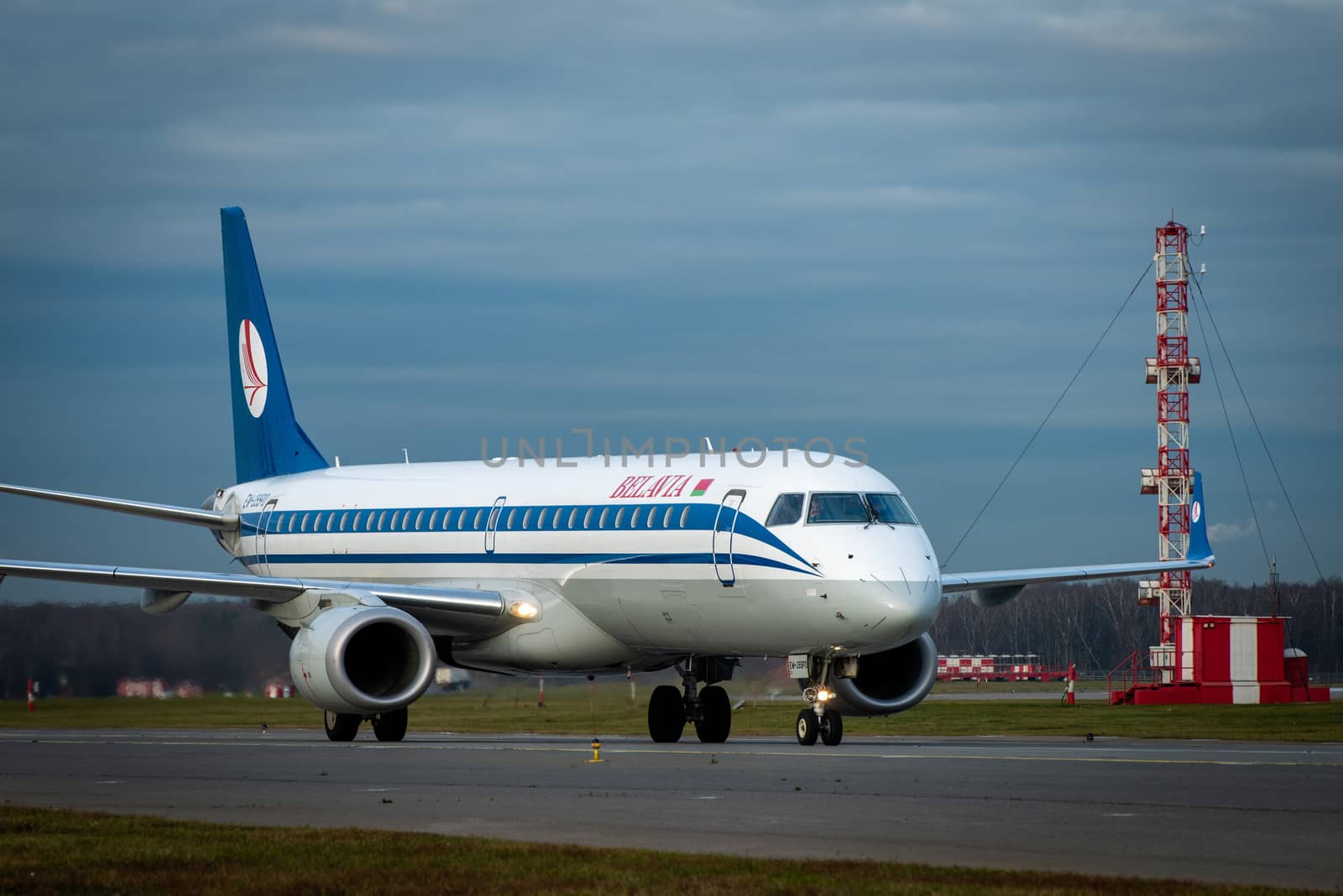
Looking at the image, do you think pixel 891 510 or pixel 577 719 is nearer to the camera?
pixel 891 510

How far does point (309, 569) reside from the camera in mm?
38188

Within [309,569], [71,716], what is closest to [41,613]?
[71,716]

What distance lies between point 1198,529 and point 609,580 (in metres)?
17.2

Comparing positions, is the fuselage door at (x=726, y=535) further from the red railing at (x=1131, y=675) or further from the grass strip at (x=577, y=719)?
the red railing at (x=1131, y=675)

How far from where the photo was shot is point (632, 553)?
30.3m

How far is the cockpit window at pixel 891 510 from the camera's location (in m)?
27.9

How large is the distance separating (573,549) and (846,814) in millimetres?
15503

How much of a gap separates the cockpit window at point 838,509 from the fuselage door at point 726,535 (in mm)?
1297

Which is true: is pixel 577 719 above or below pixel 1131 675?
below

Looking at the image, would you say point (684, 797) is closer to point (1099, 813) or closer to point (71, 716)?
point (1099, 813)

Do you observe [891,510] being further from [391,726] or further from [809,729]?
[391,726]

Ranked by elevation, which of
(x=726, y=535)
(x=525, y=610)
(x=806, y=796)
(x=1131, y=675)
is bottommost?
(x=806, y=796)

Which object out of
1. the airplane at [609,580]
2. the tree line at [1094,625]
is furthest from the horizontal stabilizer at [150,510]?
the tree line at [1094,625]

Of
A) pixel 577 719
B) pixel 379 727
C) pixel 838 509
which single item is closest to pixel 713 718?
pixel 838 509
